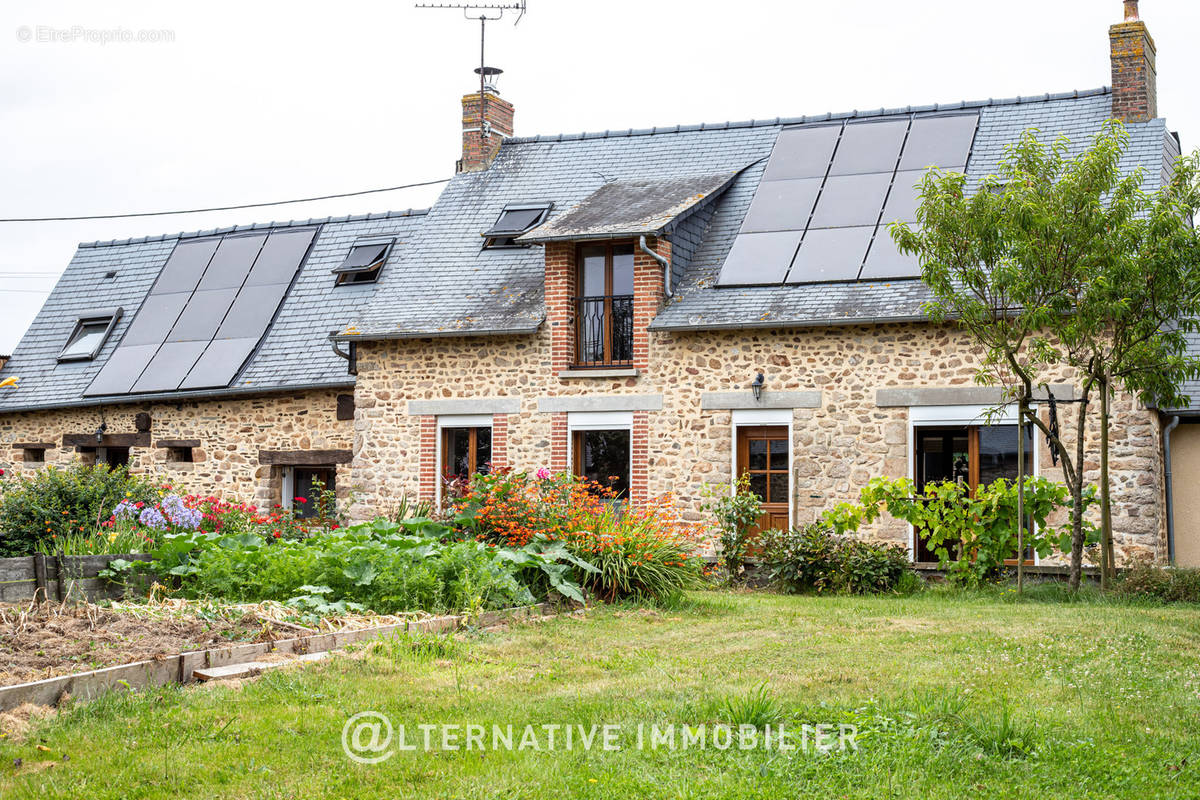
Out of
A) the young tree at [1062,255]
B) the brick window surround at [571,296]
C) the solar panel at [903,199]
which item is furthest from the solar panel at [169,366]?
the young tree at [1062,255]

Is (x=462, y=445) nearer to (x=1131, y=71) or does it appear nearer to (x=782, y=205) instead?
(x=782, y=205)

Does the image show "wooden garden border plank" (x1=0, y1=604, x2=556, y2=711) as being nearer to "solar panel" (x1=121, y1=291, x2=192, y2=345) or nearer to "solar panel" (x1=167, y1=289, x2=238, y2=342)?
"solar panel" (x1=167, y1=289, x2=238, y2=342)

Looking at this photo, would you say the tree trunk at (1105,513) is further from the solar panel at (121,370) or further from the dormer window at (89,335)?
the dormer window at (89,335)

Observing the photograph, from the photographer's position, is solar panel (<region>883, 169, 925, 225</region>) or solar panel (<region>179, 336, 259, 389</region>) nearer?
solar panel (<region>883, 169, 925, 225</region>)

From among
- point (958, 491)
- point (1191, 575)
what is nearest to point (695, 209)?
point (958, 491)

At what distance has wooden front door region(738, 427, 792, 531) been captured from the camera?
13547 mm

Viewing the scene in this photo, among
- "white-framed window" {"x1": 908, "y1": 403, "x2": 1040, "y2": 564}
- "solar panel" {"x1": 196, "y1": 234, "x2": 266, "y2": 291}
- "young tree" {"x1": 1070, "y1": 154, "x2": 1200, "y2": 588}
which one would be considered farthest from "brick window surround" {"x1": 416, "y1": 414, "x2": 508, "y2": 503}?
"young tree" {"x1": 1070, "y1": 154, "x2": 1200, "y2": 588}

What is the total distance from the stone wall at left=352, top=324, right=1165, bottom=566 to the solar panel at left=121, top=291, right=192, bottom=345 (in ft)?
16.6

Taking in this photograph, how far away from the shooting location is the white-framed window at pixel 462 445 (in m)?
15.0

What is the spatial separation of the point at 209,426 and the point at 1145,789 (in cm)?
1496

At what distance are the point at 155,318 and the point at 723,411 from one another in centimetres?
1015

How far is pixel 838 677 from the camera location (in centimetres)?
610

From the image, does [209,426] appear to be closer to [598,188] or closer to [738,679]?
[598,188]

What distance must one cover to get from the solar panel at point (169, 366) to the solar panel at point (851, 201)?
9.31 m
